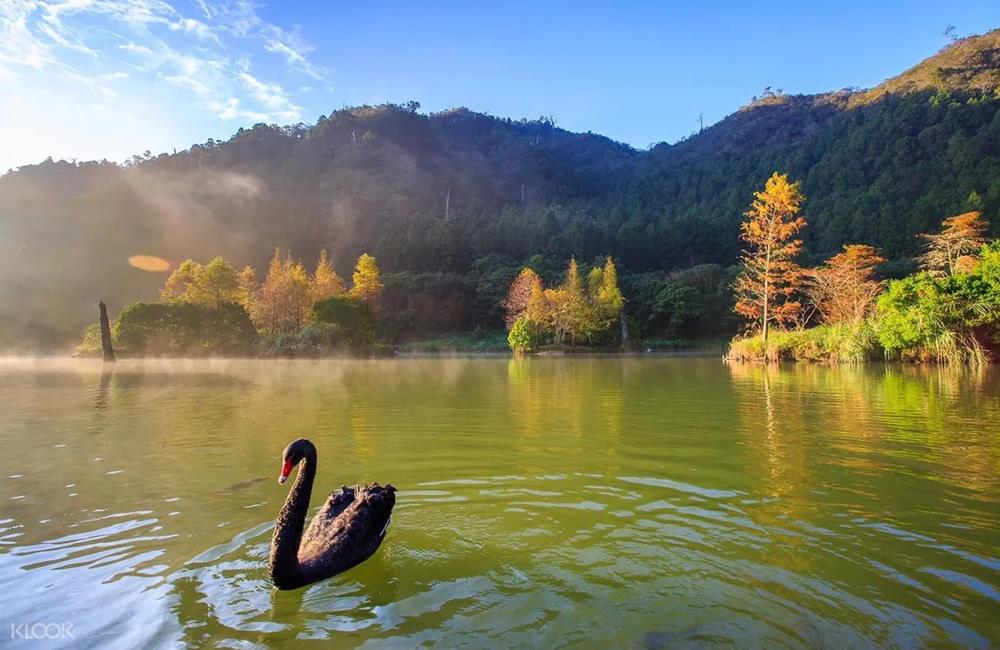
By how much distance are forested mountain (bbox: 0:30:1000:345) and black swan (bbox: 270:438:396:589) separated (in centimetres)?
5938

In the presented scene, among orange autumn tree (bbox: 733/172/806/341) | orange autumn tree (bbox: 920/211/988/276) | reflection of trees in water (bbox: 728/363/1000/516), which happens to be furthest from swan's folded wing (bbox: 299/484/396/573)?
orange autumn tree (bbox: 920/211/988/276)

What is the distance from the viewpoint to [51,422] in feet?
33.7

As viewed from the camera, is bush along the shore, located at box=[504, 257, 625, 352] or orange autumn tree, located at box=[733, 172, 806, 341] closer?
orange autumn tree, located at box=[733, 172, 806, 341]

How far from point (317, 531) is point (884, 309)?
25.3 metres

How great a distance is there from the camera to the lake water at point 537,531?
308 centimetres

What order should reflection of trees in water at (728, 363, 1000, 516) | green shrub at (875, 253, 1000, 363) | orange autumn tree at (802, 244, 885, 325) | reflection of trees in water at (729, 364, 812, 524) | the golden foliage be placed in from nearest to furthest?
reflection of trees in water at (729, 364, 812, 524) → reflection of trees in water at (728, 363, 1000, 516) → green shrub at (875, 253, 1000, 363) → orange autumn tree at (802, 244, 885, 325) → the golden foliage

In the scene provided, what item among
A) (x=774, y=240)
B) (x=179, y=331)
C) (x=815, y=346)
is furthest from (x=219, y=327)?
(x=815, y=346)

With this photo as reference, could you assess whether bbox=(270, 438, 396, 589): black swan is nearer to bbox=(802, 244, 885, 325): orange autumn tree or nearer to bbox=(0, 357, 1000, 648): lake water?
bbox=(0, 357, 1000, 648): lake water

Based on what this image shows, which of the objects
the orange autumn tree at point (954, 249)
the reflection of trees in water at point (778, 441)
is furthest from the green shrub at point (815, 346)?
the reflection of trees in water at point (778, 441)

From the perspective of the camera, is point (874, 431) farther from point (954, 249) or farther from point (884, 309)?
point (954, 249)

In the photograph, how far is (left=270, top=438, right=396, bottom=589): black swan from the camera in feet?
11.5

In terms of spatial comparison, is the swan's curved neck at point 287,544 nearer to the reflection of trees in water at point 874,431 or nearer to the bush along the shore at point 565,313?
the reflection of trees in water at point 874,431

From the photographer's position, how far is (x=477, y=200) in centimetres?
12500

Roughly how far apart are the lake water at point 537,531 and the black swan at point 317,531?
0.13 meters
